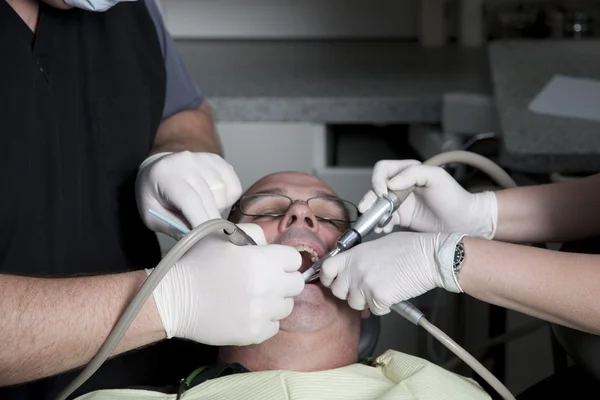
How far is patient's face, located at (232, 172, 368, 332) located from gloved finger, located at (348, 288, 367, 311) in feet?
0.52

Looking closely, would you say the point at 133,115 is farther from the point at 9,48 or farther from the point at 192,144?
the point at 9,48

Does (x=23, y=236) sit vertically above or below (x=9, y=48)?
below

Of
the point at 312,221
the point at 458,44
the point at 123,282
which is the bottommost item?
the point at 458,44

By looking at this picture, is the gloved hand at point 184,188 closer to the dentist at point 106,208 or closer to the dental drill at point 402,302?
the dentist at point 106,208

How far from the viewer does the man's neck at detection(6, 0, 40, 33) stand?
5.30 feet

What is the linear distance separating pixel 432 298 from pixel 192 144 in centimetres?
86

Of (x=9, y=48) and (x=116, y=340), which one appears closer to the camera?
(x=116, y=340)

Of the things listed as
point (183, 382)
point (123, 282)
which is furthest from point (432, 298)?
point (123, 282)

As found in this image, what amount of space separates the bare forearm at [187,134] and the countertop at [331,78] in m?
0.54

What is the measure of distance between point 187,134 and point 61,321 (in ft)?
2.40

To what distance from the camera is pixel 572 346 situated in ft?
5.09

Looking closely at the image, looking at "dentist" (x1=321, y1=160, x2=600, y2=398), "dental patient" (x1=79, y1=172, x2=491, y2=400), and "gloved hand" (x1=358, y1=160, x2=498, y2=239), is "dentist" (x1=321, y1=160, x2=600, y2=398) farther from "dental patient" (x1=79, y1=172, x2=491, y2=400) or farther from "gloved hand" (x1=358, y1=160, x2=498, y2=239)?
"dental patient" (x1=79, y1=172, x2=491, y2=400)

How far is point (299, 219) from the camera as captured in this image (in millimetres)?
1761

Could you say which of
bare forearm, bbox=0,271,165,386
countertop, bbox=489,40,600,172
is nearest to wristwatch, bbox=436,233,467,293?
bare forearm, bbox=0,271,165,386
